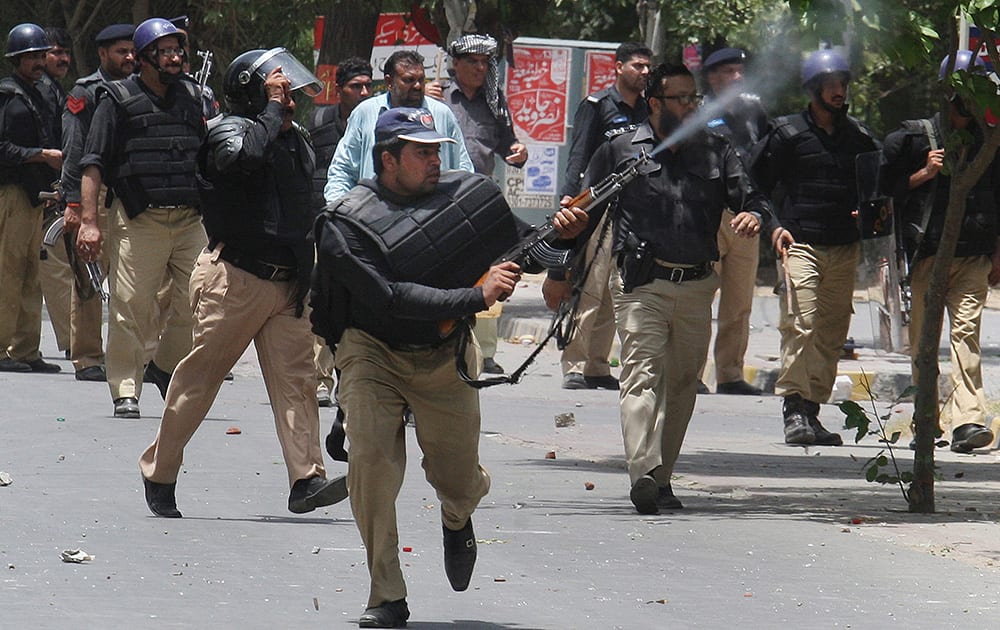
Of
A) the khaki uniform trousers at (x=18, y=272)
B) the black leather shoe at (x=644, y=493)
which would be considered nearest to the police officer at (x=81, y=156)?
the khaki uniform trousers at (x=18, y=272)

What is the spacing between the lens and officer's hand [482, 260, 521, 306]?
619 cm

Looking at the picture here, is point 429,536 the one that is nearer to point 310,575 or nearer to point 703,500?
point 310,575

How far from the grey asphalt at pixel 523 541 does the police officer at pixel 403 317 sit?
0.32 meters

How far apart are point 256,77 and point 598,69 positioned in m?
11.1

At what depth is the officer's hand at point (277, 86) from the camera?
8352mm

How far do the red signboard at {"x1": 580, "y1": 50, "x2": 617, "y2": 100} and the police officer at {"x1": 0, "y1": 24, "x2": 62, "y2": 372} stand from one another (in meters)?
6.36

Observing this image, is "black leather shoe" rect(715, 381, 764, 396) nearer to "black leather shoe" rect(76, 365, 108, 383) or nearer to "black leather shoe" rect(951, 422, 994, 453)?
"black leather shoe" rect(951, 422, 994, 453)

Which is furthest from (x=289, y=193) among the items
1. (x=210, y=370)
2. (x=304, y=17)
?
(x=304, y=17)

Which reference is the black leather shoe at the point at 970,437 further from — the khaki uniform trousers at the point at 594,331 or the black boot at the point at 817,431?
the khaki uniform trousers at the point at 594,331

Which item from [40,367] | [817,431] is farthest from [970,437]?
[40,367]

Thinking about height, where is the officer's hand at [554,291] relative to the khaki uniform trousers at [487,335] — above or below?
above

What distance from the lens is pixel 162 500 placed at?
8.23 meters

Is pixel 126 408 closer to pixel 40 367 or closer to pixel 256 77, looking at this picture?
pixel 40 367

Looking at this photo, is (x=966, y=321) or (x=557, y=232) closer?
(x=557, y=232)
